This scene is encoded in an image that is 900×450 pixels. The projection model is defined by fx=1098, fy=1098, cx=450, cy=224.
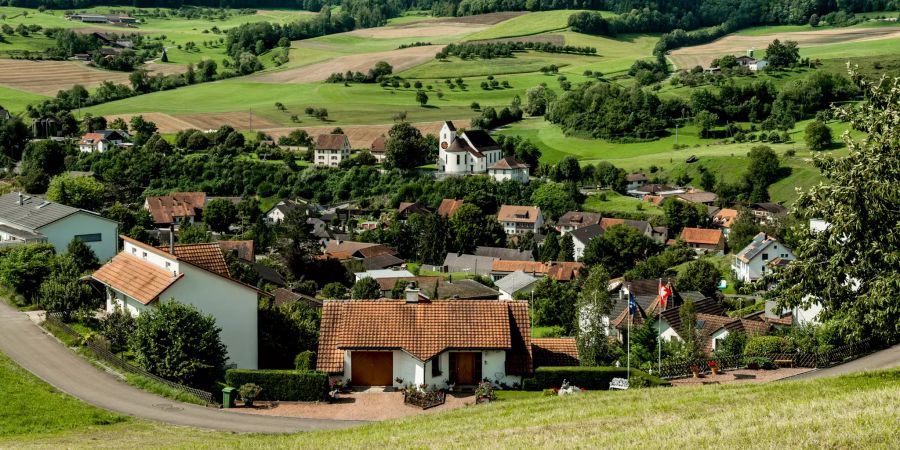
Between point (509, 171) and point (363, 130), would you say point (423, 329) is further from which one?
point (363, 130)

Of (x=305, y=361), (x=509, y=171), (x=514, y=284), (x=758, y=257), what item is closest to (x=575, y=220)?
(x=509, y=171)

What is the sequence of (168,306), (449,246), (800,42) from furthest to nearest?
1. (800,42)
2. (449,246)
3. (168,306)

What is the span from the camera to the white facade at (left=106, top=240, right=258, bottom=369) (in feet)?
100

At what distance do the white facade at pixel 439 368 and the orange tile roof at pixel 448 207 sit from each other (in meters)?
67.6

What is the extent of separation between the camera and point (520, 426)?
20.3 meters

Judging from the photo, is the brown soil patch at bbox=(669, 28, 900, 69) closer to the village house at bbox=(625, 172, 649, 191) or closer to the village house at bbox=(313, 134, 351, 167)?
the village house at bbox=(625, 172, 649, 191)

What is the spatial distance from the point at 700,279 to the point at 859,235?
47.7 metres

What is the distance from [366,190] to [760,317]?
61.0 meters

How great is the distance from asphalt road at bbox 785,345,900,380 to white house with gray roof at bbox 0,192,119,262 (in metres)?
30.9

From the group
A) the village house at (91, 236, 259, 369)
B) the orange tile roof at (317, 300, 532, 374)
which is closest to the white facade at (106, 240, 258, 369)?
the village house at (91, 236, 259, 369)

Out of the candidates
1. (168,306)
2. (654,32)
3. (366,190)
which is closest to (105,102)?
(366,190)

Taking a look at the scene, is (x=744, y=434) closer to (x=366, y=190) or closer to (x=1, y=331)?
(x=1, y=331)

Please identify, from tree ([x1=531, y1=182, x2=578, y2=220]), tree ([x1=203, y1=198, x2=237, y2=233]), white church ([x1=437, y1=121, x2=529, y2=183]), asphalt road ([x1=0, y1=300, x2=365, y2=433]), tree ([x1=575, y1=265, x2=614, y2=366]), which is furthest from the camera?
white church ([x1=437, y1=121, x2=529, y2=183])

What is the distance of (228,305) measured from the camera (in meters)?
31.2
